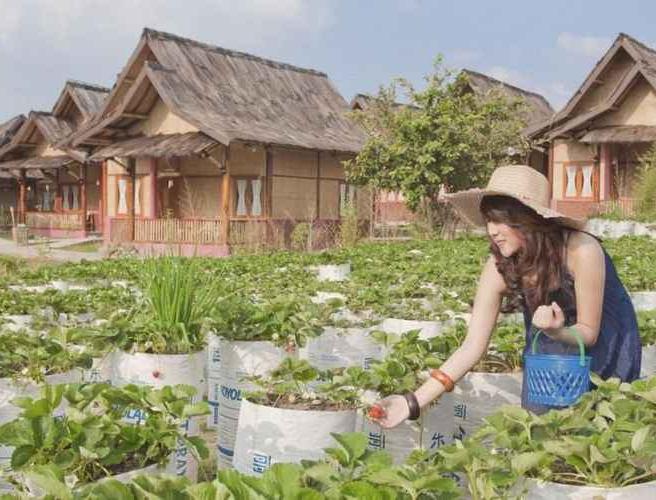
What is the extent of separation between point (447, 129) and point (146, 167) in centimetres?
757

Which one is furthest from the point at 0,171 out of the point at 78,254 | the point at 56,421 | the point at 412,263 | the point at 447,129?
the point at 56,421

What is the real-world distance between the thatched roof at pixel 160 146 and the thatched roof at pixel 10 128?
443 inches

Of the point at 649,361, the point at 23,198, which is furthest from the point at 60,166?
the point at 649,361

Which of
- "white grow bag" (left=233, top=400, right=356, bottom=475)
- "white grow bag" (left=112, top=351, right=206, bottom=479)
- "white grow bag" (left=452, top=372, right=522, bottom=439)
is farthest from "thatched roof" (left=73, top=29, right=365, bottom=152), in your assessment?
"white grow bag" (left=233, top=400, right=356, bottom=475)

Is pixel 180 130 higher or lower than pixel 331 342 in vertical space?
higher

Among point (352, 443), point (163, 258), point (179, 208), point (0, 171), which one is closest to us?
point (352, 443)

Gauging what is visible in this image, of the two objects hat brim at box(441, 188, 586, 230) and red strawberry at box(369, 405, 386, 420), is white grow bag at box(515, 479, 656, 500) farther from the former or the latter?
hat brim at box(441, 188, 586, 230)

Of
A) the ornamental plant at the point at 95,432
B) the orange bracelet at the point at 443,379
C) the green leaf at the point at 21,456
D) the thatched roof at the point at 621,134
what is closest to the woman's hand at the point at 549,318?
the orange bracelet at the point at 443,379

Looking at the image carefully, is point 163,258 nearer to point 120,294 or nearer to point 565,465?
point 120,294

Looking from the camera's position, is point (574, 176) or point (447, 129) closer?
point (447, 129)

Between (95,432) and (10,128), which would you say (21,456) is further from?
(10,128)

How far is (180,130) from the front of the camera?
62.2ft

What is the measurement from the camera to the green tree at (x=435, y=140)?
16.5 metres

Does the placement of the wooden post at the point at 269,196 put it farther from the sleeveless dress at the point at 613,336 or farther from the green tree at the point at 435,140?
the sleeveless dress at the point at 613,336
